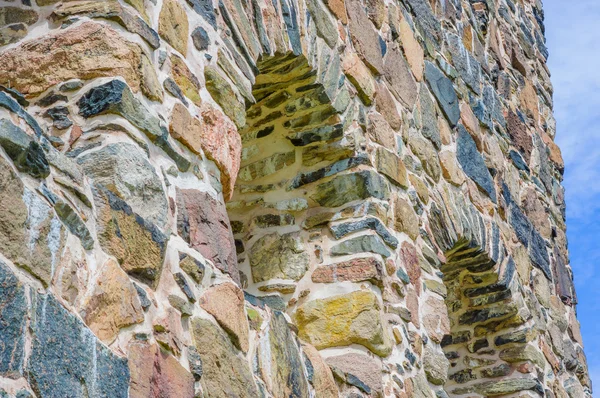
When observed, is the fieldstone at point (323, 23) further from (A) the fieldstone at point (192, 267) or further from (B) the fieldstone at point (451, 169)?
(A) the fieldstone at point (192, 267)

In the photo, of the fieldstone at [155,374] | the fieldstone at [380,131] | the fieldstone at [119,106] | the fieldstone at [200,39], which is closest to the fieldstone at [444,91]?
the fieldstone at [380,131]

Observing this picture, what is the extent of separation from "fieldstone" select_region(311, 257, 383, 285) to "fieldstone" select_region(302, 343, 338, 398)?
485 millimetres

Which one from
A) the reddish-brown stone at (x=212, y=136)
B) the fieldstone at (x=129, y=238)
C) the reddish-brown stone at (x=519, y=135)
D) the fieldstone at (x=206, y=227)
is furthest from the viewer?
the reddish-brown stone at (x=519, y=135)

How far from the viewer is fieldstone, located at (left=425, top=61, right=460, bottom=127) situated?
5.09 metres

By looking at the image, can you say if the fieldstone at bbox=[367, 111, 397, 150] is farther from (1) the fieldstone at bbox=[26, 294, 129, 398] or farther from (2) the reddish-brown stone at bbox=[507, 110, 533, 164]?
(1) the fieldstone at bbox=[26, 294, 129, 398]

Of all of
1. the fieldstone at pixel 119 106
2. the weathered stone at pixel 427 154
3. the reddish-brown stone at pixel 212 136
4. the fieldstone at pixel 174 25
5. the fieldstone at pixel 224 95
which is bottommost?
the fieldstone at pixel 119 106

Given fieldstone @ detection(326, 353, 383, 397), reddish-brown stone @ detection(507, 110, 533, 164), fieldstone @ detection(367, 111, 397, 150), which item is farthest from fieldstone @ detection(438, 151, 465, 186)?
fieldstone @ detection(326, 353, 383, 397)

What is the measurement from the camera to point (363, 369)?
355 cm

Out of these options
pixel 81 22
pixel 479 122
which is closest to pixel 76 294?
pixel 81 22

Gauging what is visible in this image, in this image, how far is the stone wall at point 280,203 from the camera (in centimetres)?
193

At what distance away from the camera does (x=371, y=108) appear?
14.0 ft

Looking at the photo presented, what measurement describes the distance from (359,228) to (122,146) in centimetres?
176

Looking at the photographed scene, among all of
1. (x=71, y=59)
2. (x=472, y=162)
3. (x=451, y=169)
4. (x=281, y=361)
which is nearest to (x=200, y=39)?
(x=71, y=59)

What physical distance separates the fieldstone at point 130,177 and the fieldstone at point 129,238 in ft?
0.18
